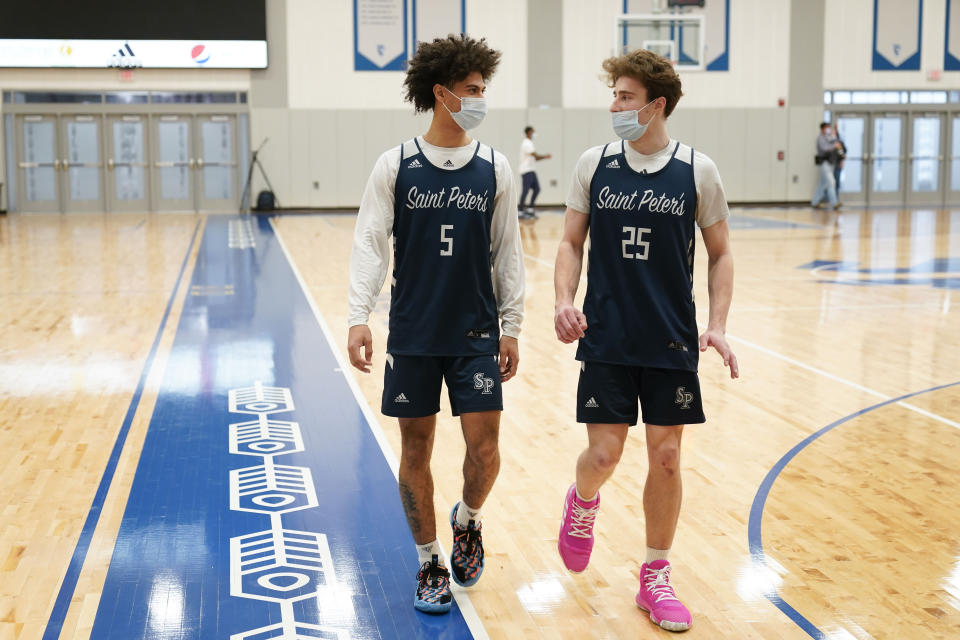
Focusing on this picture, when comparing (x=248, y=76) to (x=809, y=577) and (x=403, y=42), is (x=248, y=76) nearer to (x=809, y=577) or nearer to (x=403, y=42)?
(x=403, y=42)

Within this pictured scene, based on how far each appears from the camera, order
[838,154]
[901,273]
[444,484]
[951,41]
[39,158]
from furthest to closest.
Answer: [951,41] → [838,154] → [39,158] → [901,273] → [444,484]

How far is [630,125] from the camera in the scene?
330 centimetres

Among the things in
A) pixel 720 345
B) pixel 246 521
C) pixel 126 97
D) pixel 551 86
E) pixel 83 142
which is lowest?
pixel 246 521

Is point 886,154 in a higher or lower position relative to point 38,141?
lower

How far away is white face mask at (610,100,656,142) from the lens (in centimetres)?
330

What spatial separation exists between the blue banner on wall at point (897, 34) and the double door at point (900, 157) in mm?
1234

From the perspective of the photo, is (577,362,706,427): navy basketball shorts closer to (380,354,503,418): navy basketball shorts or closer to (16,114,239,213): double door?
(380,354,503,418): navy basketball shorts

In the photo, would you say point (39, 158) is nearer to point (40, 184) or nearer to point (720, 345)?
point (40, 184)

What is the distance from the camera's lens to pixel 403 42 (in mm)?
24562

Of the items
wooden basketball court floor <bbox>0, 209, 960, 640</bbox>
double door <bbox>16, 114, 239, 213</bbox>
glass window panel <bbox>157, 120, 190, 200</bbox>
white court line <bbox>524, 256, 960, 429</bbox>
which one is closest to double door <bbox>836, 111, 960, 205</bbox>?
double door <bbox>16, 114, 239, 213</bbox>

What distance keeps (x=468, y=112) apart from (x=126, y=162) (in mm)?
22999

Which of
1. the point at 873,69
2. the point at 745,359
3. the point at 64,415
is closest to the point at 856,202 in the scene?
the point at 873,69

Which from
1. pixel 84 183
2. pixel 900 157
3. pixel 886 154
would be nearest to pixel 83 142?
pixel 84 183

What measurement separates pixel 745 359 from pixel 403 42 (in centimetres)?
1847
